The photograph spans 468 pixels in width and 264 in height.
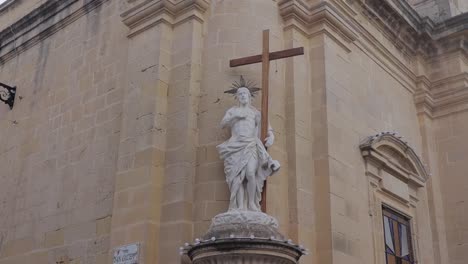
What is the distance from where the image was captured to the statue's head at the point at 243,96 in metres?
7.18

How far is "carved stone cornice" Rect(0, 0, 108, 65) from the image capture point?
1029cm

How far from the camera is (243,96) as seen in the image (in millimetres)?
7188

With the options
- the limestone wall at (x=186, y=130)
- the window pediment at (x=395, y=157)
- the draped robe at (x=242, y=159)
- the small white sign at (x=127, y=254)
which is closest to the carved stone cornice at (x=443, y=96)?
the limestone wall at (x=186, y=130)

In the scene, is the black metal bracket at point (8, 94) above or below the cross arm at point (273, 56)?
above

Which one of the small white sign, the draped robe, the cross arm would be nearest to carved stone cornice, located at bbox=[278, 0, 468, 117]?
the cross arm

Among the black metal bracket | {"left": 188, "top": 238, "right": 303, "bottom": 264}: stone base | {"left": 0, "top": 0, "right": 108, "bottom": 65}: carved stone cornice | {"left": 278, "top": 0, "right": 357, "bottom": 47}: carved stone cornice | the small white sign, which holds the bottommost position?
{"left": 188, "top": 238, "right": 303, "bottom": 264}: stone base

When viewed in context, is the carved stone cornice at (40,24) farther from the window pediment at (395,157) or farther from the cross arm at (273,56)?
the window pediment at (395,157)

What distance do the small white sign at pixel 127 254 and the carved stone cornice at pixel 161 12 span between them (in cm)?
300

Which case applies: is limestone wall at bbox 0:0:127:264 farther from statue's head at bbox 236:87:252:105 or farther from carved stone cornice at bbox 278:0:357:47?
carved stone cornice at bbox 278:0:357:47

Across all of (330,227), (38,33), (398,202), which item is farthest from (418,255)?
(38,33)

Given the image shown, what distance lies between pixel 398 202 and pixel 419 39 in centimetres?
357

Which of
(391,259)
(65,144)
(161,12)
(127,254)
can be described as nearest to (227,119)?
(127,254)

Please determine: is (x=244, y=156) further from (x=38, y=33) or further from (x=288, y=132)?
(x=38, y=33)

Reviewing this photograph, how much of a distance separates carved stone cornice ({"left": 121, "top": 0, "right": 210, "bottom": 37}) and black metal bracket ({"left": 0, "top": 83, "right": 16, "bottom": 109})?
3.15m
